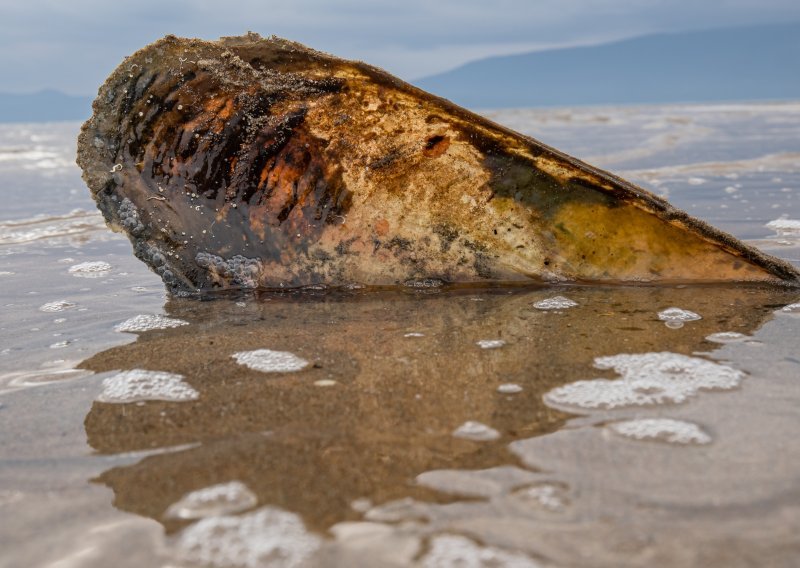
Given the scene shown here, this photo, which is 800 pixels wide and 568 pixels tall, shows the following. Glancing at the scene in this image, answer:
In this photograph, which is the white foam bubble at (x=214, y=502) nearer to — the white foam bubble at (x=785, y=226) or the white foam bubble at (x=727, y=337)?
the white foam bubble at (x=727, y=337)

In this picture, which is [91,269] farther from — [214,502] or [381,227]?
[214,502]

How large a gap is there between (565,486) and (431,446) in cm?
35

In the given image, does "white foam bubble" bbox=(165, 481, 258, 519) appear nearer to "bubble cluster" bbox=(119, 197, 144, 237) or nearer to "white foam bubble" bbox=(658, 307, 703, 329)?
"white foam bubble" bbox=(658, 307, 703, 329)

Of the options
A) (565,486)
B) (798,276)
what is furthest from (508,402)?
(798,276)

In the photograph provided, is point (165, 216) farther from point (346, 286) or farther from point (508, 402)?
point (508, 402)

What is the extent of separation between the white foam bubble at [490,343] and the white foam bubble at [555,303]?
510 mm

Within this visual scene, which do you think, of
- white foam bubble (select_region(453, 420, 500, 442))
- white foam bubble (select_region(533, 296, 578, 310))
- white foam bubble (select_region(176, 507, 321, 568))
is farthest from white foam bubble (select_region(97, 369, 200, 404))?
white foam bubble (select_region(533, 296, 578, 310))

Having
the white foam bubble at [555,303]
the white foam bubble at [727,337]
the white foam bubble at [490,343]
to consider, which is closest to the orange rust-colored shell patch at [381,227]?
the white foam bubble at [555,303]

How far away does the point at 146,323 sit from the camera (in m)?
3.09

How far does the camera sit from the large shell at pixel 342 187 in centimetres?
323

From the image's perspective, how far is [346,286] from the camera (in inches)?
138

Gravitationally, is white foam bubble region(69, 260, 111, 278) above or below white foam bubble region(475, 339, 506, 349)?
above

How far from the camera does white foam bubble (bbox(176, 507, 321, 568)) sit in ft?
4.60

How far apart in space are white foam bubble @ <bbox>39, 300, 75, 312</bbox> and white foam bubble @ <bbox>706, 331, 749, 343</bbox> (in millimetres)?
2841
